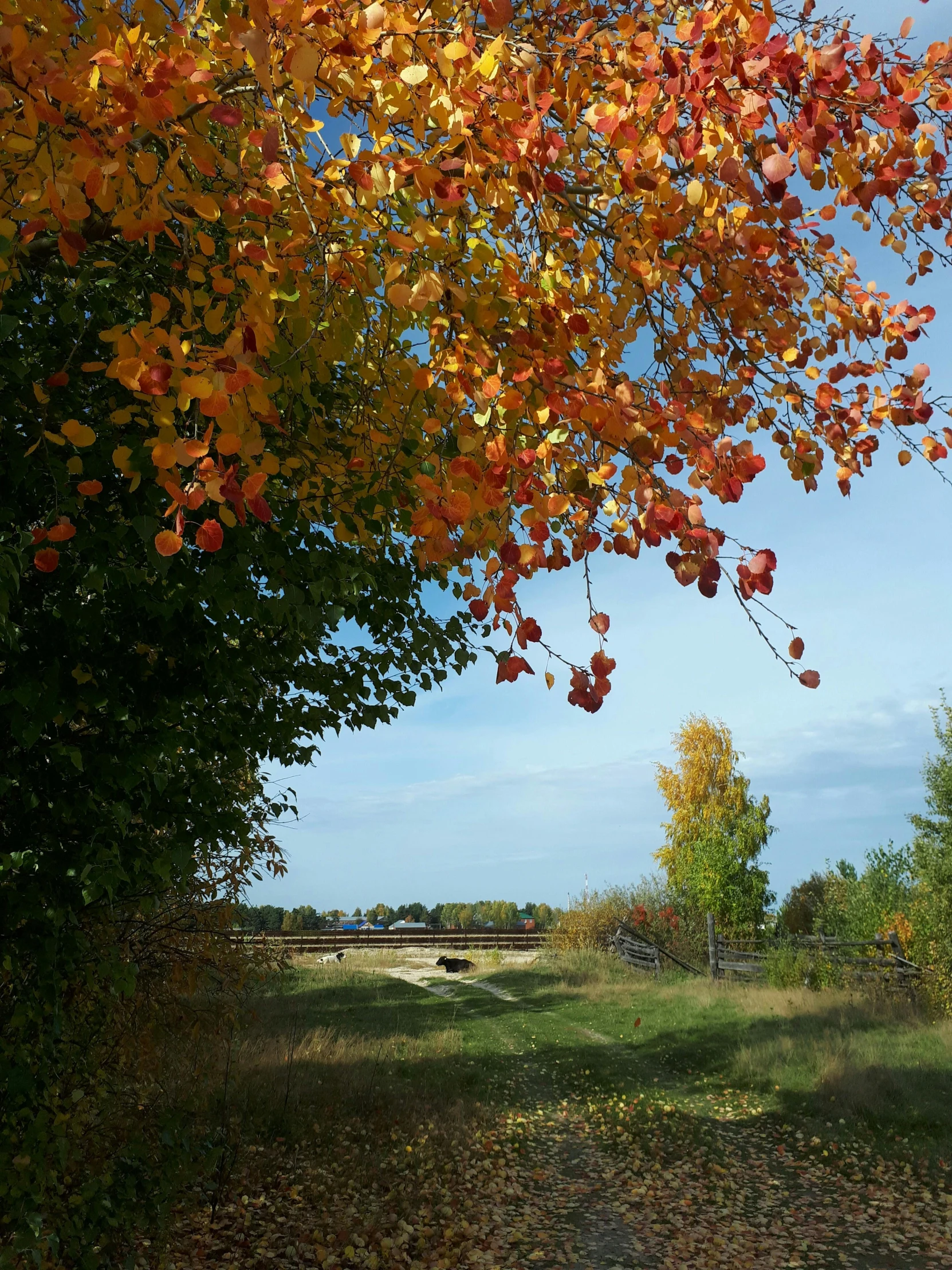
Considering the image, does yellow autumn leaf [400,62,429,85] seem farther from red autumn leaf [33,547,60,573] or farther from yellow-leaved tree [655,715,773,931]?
yellow-leaved tree [655,715,773,931]

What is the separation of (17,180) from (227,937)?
211 inches

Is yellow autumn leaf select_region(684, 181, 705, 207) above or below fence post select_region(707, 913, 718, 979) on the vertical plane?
above

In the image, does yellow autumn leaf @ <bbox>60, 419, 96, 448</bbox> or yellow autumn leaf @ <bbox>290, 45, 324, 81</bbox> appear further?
yellow autumn leaf @ <bbox>60, 419, 96, 448</bbox>

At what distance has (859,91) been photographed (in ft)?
8.96

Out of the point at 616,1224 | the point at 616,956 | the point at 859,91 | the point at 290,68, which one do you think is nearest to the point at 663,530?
the point at 290,68

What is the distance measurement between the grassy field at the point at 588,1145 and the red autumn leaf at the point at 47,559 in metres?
4.19

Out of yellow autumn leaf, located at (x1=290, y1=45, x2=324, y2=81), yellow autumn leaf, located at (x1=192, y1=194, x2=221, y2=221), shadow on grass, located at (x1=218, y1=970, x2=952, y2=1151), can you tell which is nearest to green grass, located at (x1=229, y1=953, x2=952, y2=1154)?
shadow on grass, located at (x1=218, y1=970, x2=952, y2=1151)

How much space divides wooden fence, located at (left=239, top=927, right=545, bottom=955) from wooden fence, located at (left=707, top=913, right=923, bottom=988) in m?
10.6

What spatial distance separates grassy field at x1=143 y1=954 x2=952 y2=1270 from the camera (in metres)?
5.88

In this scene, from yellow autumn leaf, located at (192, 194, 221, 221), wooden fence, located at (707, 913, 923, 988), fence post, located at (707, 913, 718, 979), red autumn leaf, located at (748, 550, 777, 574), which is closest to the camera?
yellow autumn leaf, located at (192, 194, 221, 221)

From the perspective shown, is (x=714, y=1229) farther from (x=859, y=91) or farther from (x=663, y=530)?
(x=859, y=91)

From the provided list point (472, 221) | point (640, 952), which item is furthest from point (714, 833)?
point (472, 221)

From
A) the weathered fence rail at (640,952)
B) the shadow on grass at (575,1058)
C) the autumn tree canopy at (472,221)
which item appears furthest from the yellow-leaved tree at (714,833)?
the autumn tree canopy at (472,221)

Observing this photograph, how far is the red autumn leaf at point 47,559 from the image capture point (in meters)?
3.22
